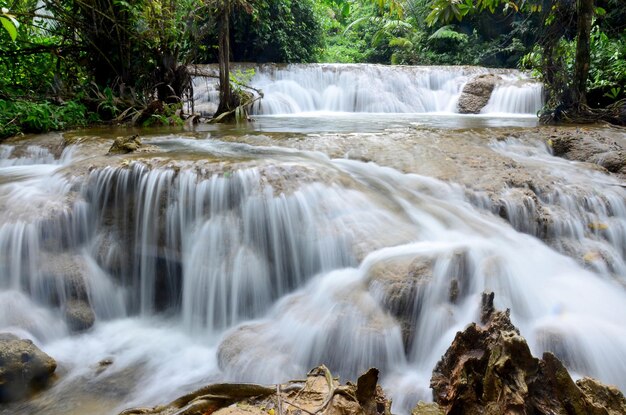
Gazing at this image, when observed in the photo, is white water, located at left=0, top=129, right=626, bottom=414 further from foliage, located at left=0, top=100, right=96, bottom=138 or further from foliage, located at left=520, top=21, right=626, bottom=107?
foliage, located at left=520, top=21, right=626, bottom=107

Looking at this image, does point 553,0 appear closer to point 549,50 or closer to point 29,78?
point 549,50

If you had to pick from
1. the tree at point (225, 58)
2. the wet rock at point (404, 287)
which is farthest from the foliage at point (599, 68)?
the wet rock at point (404, 287)

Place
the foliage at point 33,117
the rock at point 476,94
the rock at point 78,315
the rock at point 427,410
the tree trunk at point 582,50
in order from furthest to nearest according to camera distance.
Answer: the rock at point 476,94 → the tree trunk at point 582,50 → the foliage at point 33,117 → the rock at point 78,315 → the rock at point 427,410

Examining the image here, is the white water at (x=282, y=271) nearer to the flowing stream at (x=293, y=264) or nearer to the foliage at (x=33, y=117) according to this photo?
the flowing stream at (x=293, y=264)

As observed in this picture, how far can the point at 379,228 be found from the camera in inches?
147

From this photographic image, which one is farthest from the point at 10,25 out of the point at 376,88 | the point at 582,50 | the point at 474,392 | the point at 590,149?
the point at 376,88

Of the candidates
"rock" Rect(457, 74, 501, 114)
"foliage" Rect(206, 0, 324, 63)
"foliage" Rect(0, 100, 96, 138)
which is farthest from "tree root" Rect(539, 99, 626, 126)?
"foliage" Rect(206, 0, 324, 63)

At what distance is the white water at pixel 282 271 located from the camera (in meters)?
2.82

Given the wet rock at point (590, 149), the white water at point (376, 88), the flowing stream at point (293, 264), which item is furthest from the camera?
the white water at point (376, 88)

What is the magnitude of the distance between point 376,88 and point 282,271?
9982mm

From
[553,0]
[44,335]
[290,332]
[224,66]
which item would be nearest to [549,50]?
[553,0]

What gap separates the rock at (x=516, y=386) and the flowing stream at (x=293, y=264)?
2.22 feet

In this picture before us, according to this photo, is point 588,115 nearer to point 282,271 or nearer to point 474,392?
Result: point 282,271

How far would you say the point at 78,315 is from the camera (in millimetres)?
3408
